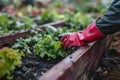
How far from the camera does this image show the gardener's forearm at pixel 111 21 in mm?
2975

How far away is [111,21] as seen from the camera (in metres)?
3.01

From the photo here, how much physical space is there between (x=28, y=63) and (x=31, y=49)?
0.53 metres

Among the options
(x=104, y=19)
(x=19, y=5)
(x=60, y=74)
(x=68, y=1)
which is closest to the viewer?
(x=60, y=74)

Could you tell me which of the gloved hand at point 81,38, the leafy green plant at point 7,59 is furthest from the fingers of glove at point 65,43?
the leafy green plant at point 7,59

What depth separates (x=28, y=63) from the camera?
2896 mm

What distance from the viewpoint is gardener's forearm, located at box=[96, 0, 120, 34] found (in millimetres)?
2975

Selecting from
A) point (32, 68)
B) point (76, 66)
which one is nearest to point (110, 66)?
point (76, 66)

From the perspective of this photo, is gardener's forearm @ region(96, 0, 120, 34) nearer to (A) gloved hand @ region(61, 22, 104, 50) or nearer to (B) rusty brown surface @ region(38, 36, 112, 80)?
(A) gloved hand @ region(61, 22, 104, 50)

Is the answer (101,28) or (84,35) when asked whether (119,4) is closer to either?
(101,28)

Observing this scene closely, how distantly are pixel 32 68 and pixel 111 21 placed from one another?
1.01 m

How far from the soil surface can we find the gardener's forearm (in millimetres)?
867

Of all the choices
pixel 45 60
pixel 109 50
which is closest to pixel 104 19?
pixel 45 60

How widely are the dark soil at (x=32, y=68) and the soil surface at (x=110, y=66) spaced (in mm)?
980

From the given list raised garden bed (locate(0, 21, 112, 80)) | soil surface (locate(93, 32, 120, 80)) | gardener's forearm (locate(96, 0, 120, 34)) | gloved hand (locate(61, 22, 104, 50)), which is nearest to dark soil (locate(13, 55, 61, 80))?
raised garden bed (locate(0, 21, 112, 80))
